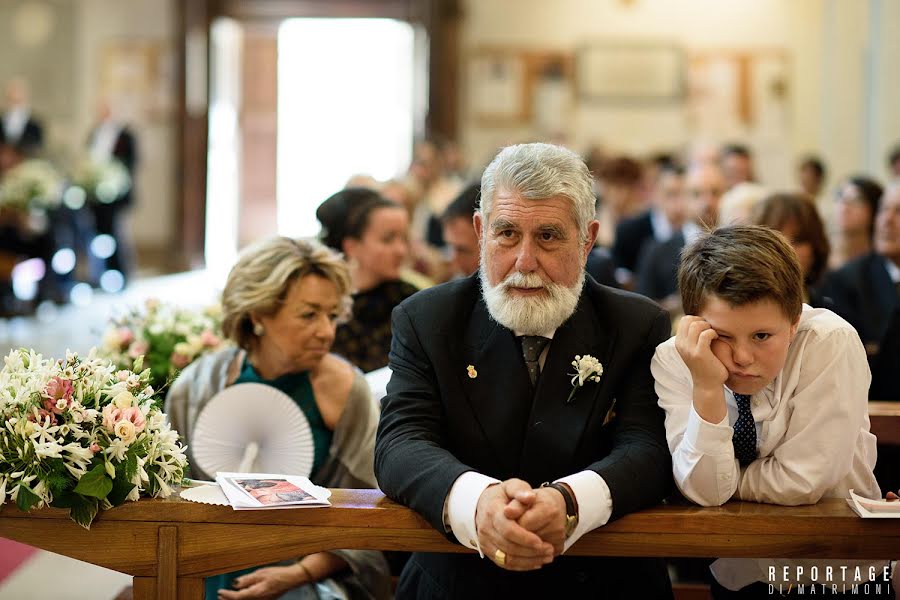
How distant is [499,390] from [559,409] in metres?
0.15

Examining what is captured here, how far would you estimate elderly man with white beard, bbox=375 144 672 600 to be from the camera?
9.24 feet

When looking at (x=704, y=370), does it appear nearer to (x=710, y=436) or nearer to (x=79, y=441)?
(x=710, y=436)

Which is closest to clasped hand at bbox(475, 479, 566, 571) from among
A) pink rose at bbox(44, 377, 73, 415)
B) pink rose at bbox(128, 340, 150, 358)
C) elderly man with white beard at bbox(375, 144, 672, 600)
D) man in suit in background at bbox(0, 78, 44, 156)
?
elderly man with white beard at bbox(375, 144, 672, 600)

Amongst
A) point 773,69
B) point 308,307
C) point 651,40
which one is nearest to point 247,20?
point 651,40

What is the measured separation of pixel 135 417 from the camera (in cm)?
267

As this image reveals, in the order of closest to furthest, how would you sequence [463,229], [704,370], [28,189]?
[704,370], [463,229], [28,189]

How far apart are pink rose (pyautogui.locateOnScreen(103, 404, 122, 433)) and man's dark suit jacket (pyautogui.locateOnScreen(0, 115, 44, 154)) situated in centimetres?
1381

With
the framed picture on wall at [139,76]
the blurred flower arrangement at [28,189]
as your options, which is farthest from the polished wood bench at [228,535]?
the framed picture on wall at [139,76]

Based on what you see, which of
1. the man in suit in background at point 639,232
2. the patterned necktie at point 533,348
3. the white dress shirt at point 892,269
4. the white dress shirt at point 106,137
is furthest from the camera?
the white dress shirt at point 106,137

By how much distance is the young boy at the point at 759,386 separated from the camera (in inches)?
101

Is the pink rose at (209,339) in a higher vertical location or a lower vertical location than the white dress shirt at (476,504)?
higher

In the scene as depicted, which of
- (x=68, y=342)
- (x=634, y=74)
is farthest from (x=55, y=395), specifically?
(x=634, y=74)

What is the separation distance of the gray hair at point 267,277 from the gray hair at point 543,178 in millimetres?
868

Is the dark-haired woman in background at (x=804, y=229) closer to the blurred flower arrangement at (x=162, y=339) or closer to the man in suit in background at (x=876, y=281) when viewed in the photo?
the man in suit in background at (x=876, y=281)
